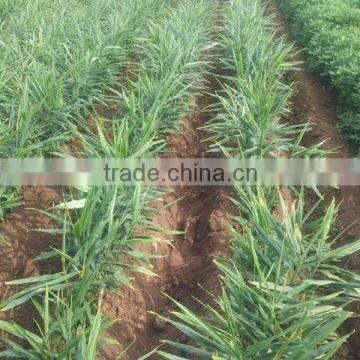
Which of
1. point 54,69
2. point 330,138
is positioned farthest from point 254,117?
point 54,69

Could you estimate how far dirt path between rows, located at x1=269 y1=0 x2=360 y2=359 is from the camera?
2186mm

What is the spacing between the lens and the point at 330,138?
11.2 feet

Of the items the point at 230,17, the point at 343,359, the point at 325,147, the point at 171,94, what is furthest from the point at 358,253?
the point at 230,17

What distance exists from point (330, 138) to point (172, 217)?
59.7 inches

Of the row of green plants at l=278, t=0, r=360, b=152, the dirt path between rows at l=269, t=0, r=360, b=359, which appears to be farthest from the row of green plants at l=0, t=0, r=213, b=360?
the row of green plants at l=278, t=0, r=360, b=152

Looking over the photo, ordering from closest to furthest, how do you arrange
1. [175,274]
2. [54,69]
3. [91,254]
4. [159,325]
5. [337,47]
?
[91,254] < [159,325] < [175,274] < [54,69] < [337,47]

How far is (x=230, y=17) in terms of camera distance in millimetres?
4863

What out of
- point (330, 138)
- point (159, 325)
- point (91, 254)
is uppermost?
point (330, 138)

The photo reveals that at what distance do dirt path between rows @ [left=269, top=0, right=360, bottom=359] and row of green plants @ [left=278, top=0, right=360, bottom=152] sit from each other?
10 cm

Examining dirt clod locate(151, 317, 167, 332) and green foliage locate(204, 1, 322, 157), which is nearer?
dirt clod locate(151, 317, 167, 332)

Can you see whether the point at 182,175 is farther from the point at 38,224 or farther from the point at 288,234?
the point at 288,234

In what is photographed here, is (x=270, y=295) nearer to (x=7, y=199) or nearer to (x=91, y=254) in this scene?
(x=91, y=254)

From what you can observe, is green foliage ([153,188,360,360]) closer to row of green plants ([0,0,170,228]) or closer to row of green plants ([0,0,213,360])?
row of green plants ([0,0,213,360])

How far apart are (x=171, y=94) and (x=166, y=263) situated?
1394mm
